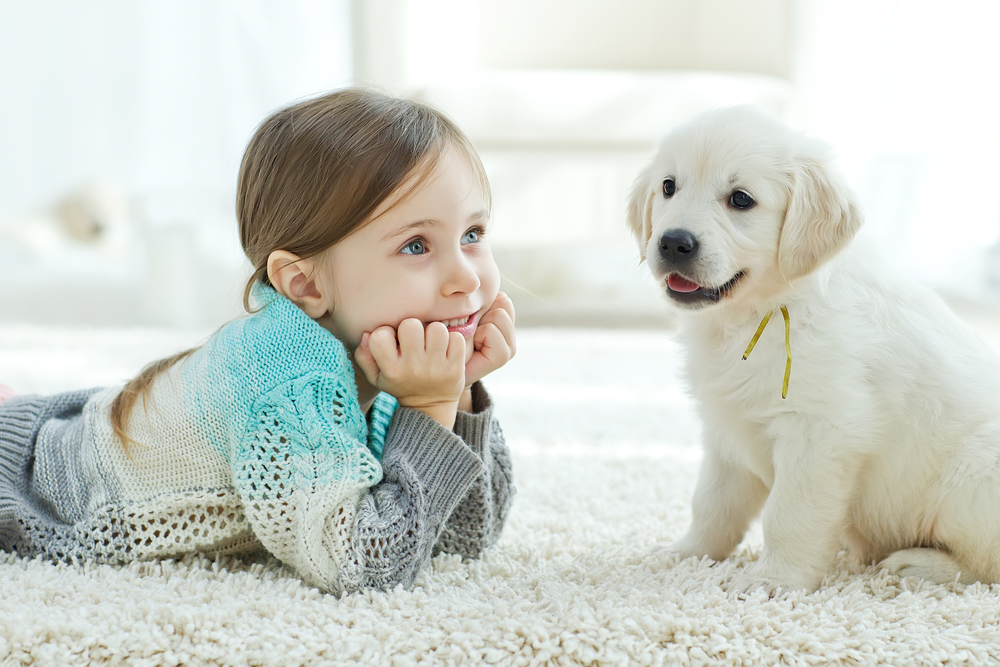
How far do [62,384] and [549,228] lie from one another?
199cm

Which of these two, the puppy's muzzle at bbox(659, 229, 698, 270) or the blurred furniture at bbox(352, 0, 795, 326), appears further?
the blurred furniture at bbox(352, 0, 795, 326)

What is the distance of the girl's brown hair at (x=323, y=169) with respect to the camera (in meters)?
1.13

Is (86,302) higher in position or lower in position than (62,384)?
lower

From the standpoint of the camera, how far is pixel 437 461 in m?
1.11

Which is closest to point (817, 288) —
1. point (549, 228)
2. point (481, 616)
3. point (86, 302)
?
point (481, 616)

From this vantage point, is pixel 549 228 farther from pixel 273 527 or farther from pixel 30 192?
pixel 273 527

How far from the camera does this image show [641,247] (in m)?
1.40

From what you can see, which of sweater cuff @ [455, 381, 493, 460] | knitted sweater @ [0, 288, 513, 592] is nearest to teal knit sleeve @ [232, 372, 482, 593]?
knitted sweater @ [0, 288, 513, 592]

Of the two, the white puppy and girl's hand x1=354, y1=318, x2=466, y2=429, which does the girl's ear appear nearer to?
girl's hand x1=354, y1=318, x2=466, y2=429

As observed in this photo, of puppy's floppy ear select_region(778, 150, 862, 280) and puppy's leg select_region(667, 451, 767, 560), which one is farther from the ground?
puppy's floppy ear select_region(778, 150, 862, 280)

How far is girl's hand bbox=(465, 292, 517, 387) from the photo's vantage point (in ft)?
3.98

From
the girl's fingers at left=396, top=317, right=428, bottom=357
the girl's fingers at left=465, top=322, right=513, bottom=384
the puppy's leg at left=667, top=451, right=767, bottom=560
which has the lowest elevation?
the puppy's leg at left=667, top=451, right=767, bottom=560

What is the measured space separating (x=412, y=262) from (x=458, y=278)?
0.06 meters

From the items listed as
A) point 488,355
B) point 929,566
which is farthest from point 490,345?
point 929,566
